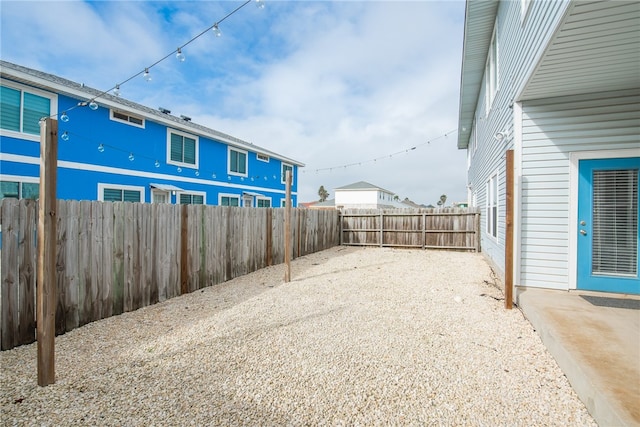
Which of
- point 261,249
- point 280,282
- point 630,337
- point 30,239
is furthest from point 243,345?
point 261,249

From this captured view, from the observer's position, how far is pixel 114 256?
4.21m

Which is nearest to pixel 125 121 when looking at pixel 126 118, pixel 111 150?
pixel 126 118

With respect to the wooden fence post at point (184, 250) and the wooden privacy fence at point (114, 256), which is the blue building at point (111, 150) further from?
the wooden privacy fence at point (114, 256)

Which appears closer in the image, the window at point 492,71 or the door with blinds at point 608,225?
the door with blinds at point 608,225

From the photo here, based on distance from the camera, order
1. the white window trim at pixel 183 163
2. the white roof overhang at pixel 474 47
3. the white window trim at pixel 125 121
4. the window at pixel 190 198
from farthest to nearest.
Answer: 1. the window at pixel 190 198
2. the white window trim at pixel 183 163
3. the white window trim at pixel 125 121
4. the white roof overhang at pixel 474 47

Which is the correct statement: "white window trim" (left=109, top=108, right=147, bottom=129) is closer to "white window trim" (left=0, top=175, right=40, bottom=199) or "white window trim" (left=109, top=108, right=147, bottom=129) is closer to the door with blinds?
"white window trim" (left=0, top=175, right=40, bottom=199)

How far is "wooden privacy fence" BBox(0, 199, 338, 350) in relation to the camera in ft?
10.3

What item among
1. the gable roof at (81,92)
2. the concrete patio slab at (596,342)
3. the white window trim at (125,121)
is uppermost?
the gable roof at (81,92)

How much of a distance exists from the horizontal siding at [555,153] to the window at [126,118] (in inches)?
462

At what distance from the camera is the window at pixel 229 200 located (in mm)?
15164

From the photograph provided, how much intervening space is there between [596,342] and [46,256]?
4803 mm

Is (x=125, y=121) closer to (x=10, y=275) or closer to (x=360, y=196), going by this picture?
(x=10, y=275)

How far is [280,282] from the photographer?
20.7 feet

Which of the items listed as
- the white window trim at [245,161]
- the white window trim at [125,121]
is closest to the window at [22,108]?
the white window trim at [125,121]
